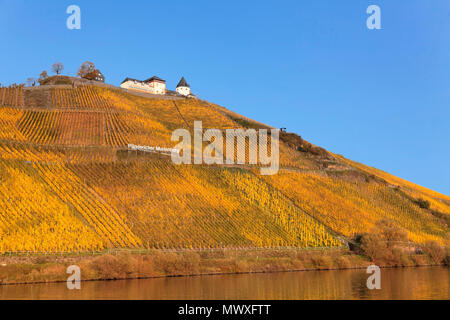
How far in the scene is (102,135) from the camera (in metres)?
88.5

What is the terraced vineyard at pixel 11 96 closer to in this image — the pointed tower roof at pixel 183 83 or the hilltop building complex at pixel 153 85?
the hilltop building complex at pixel 153 85

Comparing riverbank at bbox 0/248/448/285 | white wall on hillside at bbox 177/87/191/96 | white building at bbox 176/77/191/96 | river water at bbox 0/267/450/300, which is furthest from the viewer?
white building at bbox 176/77/191/96

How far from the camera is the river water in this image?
36375 mm

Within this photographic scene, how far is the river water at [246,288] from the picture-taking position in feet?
119

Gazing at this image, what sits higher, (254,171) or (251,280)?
(254,171)

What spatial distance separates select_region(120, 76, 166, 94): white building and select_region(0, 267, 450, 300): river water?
95950 mm

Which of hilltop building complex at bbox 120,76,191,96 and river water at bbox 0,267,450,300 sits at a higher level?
hilltop building complex at bbox 120,76,191,96

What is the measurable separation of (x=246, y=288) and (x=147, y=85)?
109 metres

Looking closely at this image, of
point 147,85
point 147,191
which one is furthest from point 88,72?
point 147,191

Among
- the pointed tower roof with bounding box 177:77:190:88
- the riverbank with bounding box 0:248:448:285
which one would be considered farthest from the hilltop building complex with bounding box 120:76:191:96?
the riverbank with bounding box 0:248:448:285

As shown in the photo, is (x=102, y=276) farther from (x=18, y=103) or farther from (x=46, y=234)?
(x=18, y=103)

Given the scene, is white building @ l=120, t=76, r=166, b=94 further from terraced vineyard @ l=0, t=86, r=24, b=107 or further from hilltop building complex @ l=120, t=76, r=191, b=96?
terraced vineyard @ l=0, t=86, r=24, b=107
